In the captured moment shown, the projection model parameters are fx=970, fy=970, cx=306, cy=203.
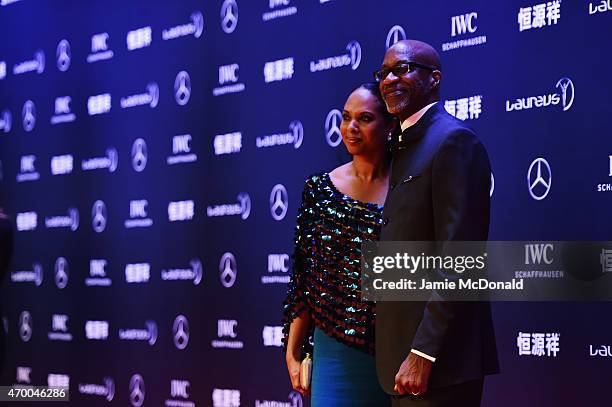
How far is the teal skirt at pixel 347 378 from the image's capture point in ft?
9.63

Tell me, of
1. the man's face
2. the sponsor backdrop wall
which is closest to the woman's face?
the man's face

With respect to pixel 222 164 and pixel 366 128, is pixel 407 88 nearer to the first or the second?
pixel 366 128

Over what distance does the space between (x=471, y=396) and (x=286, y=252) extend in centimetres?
268

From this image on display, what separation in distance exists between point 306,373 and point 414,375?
747 millimetres

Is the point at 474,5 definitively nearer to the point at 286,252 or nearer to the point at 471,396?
the point at 286,252

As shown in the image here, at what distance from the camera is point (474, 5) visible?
4234 mm

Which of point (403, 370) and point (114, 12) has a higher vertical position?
point (114, 12)

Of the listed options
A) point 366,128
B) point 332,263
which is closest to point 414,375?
A: point 332,263

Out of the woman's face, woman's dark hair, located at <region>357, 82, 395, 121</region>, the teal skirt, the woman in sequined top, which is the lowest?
the teal skirt

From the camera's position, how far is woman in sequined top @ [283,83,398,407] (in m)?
2.94

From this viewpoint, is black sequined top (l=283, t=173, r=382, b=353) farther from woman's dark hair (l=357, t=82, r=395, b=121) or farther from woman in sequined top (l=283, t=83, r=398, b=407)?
woman's dark hair (l=357, t=82, r=395, b=121)

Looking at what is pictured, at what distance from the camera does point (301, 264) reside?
313cm

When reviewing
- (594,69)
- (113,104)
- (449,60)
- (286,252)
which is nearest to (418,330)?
(594,69)

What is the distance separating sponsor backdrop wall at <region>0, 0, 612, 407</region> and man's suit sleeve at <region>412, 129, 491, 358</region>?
1475 millimetres
